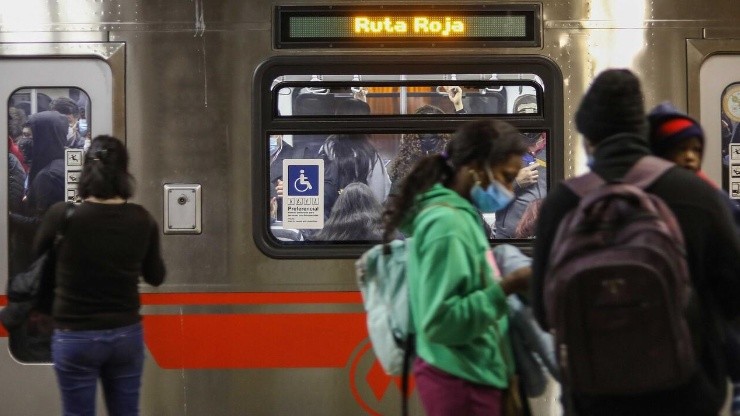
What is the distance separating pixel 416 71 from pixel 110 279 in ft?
6.02

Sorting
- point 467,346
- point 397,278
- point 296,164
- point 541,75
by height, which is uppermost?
point 541,75

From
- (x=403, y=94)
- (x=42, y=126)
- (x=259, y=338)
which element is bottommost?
(x=259, y=338)

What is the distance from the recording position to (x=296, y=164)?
463cm

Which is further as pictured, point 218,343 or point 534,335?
point 218,343

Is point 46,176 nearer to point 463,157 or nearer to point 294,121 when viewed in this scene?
point 294,121

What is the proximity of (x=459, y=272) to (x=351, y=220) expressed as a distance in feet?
6.86

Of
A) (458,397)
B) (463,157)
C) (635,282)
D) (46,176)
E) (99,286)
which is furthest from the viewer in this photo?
Answer: (46,176)

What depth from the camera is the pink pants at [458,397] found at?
266cm

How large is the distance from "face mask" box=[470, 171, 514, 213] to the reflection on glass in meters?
1.80

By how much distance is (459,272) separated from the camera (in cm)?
258

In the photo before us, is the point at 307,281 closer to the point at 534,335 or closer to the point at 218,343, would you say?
the point at 218,343

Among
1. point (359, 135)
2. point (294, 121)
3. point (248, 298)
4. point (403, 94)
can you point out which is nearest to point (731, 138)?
point (403, 94)

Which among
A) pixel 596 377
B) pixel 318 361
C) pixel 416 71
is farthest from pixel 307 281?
pixel 596 377

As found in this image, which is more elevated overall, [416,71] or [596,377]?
[416,71]
